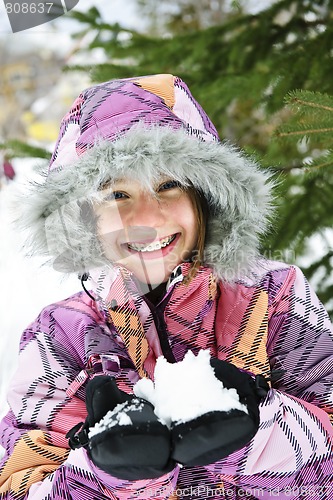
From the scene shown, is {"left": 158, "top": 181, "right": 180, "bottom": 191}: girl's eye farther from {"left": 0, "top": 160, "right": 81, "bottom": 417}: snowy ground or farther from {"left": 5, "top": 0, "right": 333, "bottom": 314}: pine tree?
{"left": 0, "top": 160, "right": 81, "bottom": 417}: snowy ground

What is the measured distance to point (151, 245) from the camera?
1179 millimetres

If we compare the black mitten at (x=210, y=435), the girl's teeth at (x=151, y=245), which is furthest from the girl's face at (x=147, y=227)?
the black mitten at (x=210, y=435)

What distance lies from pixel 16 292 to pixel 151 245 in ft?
2.97

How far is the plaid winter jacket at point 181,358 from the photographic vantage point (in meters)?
1.01

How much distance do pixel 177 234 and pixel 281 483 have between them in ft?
1.88

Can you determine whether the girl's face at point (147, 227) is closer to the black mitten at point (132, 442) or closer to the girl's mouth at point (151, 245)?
the girl's mouth at point (151, 245)

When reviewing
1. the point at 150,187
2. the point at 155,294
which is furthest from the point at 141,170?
the point at 155,294

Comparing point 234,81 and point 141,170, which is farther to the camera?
point 234,81

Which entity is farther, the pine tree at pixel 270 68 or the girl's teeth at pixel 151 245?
the pine tree at pixel 270 68

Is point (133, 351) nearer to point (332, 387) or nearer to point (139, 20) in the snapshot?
point (332, 387)

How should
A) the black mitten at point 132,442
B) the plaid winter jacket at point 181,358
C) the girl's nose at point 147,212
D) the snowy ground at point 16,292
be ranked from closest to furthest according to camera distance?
the black mitten at point 132,442
the plaid winter jacket at point 181,358
the girl's nose at point 147,212
the snowy ground at point 16,292

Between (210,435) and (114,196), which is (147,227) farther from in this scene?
(210,435)

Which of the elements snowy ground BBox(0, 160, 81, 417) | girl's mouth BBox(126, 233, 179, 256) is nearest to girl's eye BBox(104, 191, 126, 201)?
girl's mouth BBox(126, 233, 179, 256)

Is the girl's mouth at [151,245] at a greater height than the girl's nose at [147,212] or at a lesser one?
lesser
